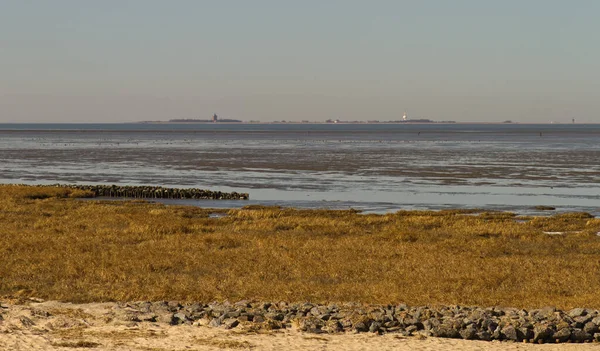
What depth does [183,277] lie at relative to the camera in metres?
23.5

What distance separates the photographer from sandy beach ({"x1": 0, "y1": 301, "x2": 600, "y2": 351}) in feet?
53.3

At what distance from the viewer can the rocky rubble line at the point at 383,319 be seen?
17094 mm

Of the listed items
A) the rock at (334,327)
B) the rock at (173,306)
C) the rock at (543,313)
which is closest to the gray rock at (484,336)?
the rock at (543,313)

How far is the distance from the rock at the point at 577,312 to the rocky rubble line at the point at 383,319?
0.07 ft

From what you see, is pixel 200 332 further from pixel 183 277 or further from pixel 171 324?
pixel 183 277

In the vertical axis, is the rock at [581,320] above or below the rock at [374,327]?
above

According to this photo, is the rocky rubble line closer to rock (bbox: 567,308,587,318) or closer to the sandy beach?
rock (bbox: 567,308,587,318)

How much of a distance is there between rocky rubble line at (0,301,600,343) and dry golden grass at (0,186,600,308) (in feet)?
5.44

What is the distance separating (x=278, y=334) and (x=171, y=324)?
2301mm

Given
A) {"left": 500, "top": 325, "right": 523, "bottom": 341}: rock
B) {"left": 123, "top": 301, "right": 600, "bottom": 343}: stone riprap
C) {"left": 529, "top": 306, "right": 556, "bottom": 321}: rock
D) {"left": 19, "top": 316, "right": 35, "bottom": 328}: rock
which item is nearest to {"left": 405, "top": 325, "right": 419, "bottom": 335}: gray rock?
{"left": 123, "top": 301, "right": 600, "bottom": 343}: stone riprap

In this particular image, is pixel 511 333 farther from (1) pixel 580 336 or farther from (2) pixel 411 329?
(2) pixel 411 329

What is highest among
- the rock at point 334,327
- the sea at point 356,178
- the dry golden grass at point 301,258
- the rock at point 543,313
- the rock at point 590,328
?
the rock at point 543,313

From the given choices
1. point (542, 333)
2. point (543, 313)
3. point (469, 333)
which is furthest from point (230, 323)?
point (543, 313)

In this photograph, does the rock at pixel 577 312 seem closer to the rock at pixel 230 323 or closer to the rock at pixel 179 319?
the rock at pixel 230 323
